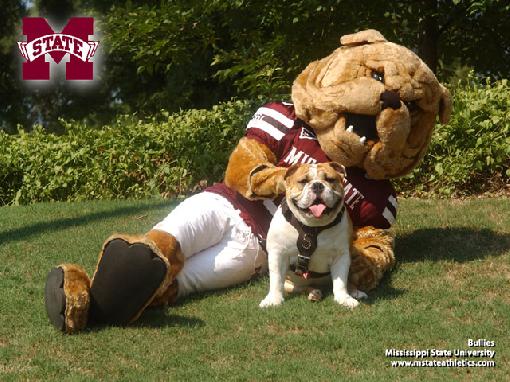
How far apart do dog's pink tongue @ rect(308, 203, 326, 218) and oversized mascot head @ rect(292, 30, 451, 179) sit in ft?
1.61

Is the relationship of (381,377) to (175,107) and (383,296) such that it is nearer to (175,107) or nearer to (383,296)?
(383,296)

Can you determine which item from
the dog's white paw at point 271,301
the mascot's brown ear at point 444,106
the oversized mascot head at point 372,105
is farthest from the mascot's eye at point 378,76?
the dog's white paw at point 271,301

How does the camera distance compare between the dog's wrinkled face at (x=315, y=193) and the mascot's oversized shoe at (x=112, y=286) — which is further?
the dog's wrinkled face at (x=315, y=193)

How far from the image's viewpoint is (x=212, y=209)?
477cm

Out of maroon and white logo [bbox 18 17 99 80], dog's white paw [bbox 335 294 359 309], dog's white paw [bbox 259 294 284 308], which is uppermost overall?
dog's white paw [bbox 335 294 359 309]

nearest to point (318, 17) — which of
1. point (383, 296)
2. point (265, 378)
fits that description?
point (383, 296)

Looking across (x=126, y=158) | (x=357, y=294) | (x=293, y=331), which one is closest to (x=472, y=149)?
(x=357, y=294)

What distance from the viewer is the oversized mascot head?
449cm

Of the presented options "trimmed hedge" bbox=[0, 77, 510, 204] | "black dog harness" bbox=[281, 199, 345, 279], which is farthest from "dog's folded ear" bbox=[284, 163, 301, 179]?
"trimmed hedge" bbox=[0, 77, 510, 204]

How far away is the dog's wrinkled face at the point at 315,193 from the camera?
4215 mm

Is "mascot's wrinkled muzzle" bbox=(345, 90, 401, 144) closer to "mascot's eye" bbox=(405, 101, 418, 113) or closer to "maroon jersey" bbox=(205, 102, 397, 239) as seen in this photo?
"mascot's eye" bbox=(405, 101, 418, 113)

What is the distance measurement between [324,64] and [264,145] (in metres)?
0.58

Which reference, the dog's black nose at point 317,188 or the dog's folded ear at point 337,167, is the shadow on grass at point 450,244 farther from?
the dog's black nose at point 317,188

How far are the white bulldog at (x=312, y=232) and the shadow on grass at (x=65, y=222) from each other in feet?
10.5
